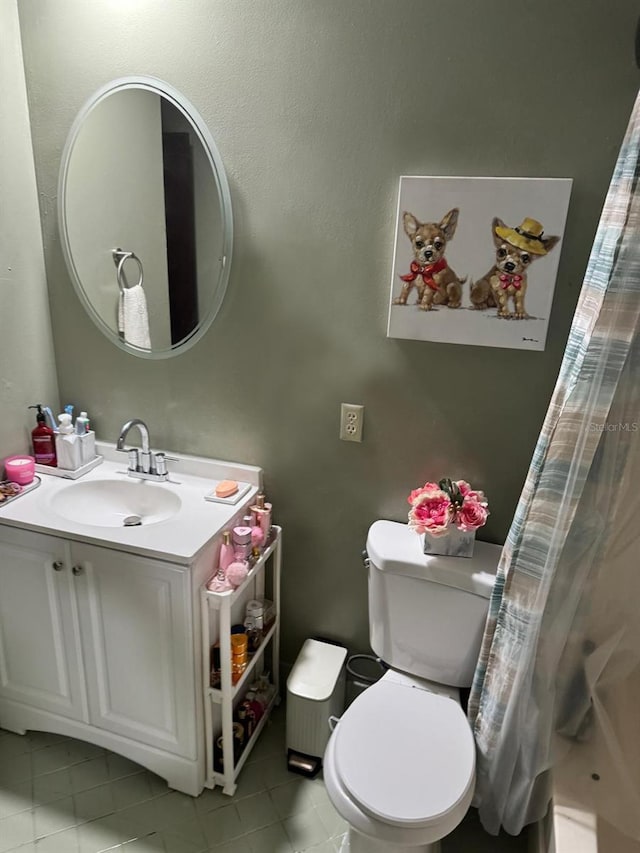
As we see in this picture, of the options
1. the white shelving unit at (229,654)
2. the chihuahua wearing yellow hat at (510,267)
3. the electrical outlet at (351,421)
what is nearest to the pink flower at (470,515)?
the electrical outlet at (351,421)

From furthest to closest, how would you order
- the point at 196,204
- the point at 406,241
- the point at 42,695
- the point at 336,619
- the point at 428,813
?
the point at 336,619, the point at 42,695, the point at 196,204, the point at 406,241, the point at 428,813

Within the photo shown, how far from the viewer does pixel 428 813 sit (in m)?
1.26

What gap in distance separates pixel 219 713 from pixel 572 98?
187cm

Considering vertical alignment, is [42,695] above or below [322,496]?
below

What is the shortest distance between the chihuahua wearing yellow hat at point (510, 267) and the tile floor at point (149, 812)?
147 centimetres

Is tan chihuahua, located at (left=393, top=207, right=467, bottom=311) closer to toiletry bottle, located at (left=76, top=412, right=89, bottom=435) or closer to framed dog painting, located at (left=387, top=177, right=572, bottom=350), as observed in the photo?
framed dog painting, located at (left=387, top=177, right=572, bottom=350)

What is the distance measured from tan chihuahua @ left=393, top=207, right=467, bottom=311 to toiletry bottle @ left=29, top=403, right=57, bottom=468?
1214mm

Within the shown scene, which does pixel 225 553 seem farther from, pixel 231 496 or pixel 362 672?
pixel 362 672

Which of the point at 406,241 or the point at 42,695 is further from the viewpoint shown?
the point at 42,695

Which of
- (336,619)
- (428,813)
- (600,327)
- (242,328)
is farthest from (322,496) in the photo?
(600,327)

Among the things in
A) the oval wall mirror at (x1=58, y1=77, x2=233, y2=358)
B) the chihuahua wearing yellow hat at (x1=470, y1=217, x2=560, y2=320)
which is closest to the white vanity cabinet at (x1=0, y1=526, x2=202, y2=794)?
the oval wall mirror at (x1=58, y1=77, x2=233, y2=358)

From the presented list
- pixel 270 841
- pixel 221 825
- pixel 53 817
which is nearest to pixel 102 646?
pixel 53 817

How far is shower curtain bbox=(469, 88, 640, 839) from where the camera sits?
42.8 inches

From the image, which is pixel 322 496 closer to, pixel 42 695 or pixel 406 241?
pixel 406 241
